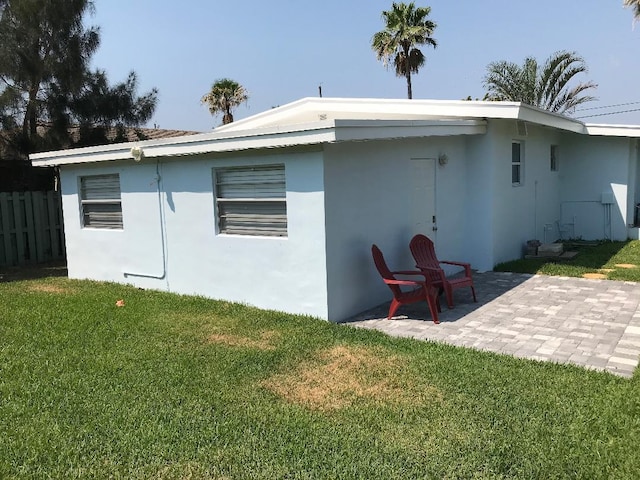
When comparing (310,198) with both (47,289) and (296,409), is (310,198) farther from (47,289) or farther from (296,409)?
(47,289)

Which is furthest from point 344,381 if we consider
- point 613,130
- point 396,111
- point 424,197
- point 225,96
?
point 225,96

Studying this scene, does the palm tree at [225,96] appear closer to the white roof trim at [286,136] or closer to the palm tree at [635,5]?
the palm tree at [635,5]

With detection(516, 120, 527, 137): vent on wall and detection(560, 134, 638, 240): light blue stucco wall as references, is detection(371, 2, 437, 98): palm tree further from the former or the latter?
detection(516, 120, 527, 137): vent on wall

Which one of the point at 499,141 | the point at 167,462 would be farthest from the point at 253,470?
the point at 499,141

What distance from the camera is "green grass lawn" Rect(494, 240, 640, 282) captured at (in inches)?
382

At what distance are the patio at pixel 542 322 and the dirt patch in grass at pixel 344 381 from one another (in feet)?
3.45

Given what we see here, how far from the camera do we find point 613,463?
11.3ft

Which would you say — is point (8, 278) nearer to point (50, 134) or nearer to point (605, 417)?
point (50, 134)

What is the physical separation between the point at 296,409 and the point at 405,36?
25.9 m

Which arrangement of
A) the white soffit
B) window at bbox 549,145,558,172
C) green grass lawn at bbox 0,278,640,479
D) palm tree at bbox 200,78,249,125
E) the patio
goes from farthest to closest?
palm tree at bbox 200,78,249,125
window at bbox 549,145,558,172
the white soffit
the patio
green grass lawn at bbox 0,278,640,479

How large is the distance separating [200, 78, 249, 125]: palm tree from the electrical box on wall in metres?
25.9

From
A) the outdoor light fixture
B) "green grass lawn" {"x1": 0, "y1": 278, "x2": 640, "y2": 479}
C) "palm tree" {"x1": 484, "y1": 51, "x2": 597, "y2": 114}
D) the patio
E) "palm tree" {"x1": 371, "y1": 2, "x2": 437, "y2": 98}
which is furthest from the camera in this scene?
"palm tree" {"x1": 371, "y1": 2, "x2": 437, "y2": 98}

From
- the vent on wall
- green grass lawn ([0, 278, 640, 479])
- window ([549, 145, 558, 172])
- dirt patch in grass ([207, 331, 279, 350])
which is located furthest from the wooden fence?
window ([549, 145, 558, 172])

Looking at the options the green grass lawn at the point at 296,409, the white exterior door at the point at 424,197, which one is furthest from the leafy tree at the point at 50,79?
the white exterior door at the point at 424,197
